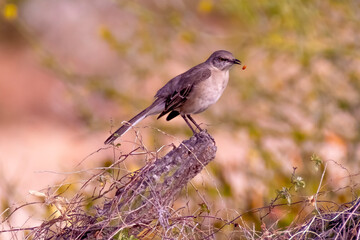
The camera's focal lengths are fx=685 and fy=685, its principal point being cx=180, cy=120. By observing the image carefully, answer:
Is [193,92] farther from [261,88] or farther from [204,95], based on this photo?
[261,88]

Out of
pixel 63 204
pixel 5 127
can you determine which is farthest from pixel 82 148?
pixel 63 204

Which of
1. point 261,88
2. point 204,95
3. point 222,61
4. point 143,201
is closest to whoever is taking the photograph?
point 143,201

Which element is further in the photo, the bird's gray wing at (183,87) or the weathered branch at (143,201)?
the bird's gray wing at (183,87)

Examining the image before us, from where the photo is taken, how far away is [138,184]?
352 centimetres

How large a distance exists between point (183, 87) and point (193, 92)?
0.33 feet

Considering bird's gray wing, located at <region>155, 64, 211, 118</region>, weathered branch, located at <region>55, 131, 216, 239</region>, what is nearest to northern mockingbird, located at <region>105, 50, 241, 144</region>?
bird's gray wing, located at <region>155, 64, 211, 118</region>

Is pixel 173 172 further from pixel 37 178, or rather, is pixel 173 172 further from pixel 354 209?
pixel 37 178

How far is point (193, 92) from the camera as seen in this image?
5.20 metres

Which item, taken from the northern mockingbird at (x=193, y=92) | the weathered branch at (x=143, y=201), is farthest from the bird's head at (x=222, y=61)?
the weathered branch at (x=143, y=201)

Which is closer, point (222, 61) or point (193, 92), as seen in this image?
point (193, 92)

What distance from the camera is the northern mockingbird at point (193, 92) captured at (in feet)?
17.1

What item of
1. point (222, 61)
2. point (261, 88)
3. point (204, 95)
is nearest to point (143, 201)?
point (204, 95)

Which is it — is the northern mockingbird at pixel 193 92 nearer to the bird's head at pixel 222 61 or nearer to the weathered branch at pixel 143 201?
the bird's head at pixel 222 61

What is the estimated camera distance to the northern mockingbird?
520 centimetres
